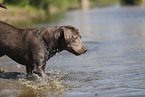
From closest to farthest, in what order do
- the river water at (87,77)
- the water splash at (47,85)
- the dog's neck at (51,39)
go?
1. the river water at (87,77)
2. the water splash at (47,85)
3. the dog's neck at (51,39)

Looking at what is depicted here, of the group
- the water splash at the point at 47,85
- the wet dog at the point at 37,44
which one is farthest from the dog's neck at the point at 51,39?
the water splash at the point at 47,85

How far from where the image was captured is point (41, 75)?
276 inches

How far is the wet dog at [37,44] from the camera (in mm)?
6858

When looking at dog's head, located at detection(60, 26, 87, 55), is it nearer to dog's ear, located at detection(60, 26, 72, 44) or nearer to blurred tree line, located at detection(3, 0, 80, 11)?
dog's ear, located at detection(60, 26, 72, 44)

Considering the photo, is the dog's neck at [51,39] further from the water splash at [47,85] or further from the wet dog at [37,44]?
the water splash at [47,85]

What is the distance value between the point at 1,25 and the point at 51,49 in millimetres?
1390

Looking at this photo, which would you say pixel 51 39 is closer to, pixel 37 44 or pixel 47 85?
pixel 37 44

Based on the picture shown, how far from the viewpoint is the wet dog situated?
6.86 m

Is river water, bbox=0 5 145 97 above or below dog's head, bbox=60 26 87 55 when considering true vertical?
below

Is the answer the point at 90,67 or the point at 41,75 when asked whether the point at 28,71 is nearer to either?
the point at 41,75

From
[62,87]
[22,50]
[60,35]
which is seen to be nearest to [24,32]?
[22,50]

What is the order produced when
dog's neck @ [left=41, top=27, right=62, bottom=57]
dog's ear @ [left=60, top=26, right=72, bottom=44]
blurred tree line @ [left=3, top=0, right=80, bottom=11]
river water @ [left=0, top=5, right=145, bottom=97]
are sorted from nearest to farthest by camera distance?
1. river water @ [left=0, top=5, right=145, bottom=97]
2. dog's ear @ [left=60, top=26, right=72, bottom=44]
3. dog's neck @ [left=41, top=27, right=62, bottom=57]
4. blurred tree line @ [left=3, top=0, right=80, bottom=11]

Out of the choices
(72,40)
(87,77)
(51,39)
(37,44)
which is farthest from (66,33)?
(87,77)

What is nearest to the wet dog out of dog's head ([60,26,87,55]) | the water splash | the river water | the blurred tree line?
dog's head ([60,26,87,55])
